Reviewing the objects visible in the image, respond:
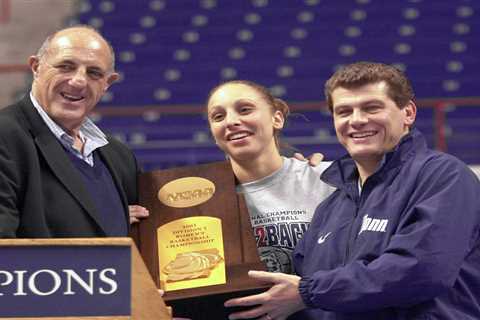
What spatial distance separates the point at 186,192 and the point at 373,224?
56 cm

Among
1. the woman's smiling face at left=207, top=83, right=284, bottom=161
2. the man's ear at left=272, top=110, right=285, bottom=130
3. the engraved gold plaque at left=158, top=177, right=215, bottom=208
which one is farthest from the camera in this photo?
the man's ear at left=272, top=110, right=285, bottom=130

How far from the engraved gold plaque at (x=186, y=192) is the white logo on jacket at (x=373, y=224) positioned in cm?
47

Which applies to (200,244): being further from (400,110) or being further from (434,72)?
(434,72)

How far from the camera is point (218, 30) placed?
970 centimetres

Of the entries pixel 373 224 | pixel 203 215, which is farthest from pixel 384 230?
pixel 203 215

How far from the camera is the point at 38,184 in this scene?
6.72 ft

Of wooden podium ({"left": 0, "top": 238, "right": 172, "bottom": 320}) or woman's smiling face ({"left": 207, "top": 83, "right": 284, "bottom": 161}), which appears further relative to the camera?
woman's smiling face ({"left": 207, "top": 83, "right": 284, "bottom": 161})

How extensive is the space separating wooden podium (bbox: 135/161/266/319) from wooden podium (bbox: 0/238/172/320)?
1.92 ft

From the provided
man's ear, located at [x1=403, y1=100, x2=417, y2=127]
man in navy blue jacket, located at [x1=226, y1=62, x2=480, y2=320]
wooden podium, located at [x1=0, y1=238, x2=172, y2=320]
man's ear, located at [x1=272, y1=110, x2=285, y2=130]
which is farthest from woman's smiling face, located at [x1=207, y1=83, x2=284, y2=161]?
wooden podium, located at [x1=0, y1=238, x2=172, y2=320]

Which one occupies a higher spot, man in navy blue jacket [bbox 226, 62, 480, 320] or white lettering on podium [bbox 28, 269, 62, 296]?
man in navy blue jacket [bbox 226, 62, 480, 320]

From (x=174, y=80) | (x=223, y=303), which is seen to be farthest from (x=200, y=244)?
(x=174, y=80)

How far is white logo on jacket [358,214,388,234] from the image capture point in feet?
6.61

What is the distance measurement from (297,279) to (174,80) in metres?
7.15

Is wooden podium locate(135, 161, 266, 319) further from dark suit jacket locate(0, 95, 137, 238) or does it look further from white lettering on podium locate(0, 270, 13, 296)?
white lettering on podium locate(0, 270, 13, 296)
